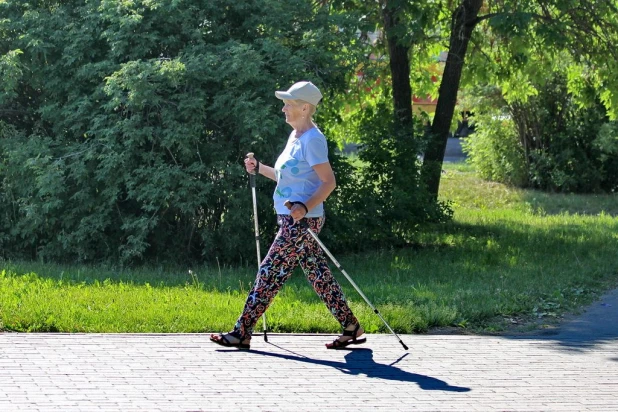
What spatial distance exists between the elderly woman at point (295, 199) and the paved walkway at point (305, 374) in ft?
1.17

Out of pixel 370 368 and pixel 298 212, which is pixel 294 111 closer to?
pixel 298 212

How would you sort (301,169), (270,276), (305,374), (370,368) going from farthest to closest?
(270,276) < (301,169) < (370,368) < (305,374)

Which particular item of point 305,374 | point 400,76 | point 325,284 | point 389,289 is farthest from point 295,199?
point 400,76

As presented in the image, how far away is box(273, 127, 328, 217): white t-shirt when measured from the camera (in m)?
7.43

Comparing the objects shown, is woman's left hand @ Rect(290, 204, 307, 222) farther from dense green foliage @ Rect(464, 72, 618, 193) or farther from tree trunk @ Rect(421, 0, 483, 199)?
dense green foliage @ Rect(464, 72, 618, 193)

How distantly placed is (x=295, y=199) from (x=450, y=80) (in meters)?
8.49

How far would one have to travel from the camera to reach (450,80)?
15539mm

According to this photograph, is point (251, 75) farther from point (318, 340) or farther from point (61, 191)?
point (318, 340)

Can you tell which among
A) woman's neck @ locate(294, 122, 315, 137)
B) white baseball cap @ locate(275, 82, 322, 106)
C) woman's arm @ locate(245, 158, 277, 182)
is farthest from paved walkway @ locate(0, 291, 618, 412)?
white baseball cap @ locate(275, 82, 322, 106)

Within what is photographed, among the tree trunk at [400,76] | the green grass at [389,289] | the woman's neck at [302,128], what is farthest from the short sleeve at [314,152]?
the tree trunk at [400,76]

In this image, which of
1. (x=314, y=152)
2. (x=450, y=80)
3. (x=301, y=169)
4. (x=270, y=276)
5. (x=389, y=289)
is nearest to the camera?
(x=314, y=152)

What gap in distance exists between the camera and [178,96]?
11102 millimetres

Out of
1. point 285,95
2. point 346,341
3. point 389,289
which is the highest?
point 285,95

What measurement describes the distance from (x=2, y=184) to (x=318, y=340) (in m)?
5.05
